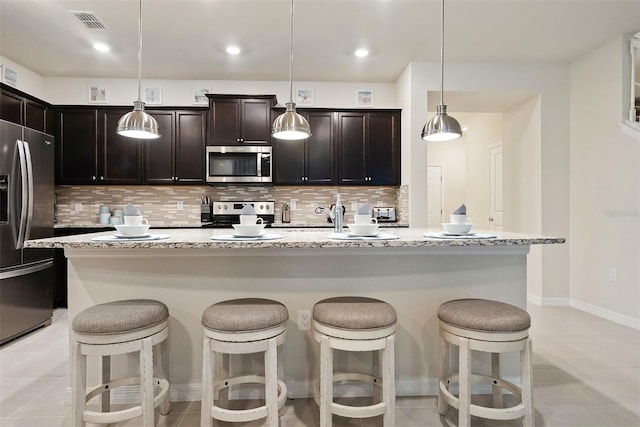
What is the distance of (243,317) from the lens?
1.51 m

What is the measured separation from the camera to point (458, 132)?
7.03ft

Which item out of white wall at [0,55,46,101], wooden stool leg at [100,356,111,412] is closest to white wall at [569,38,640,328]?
wooden stool leg at [100,356,111,412]

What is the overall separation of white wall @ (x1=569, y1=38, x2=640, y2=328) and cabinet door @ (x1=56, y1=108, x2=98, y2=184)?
5651 millimetres

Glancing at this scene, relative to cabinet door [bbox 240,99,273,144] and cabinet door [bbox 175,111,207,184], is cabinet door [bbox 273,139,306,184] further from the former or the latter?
cabinet door [bbox 175,111,207,184]

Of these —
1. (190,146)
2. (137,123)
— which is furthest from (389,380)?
(190,146)

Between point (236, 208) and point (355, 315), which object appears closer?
point (355, 315)

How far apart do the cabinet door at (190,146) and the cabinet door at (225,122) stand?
154 millimetres

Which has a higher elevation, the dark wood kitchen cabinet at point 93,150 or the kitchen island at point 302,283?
the dark wood kitchen cabinet at point 93,150

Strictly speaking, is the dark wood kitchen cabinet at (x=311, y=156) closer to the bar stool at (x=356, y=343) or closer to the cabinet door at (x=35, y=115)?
the cabinet door at (x=35, y=115)

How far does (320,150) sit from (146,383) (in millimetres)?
3251

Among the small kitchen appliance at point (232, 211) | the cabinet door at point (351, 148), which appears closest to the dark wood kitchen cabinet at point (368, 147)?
the cabinet door at point (351, 148)

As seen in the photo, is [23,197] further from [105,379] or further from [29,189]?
[105,379]

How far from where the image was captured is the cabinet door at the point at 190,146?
4.16 metres

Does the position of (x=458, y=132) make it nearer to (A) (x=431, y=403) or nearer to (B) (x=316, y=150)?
(A) (x=431, y=403)
